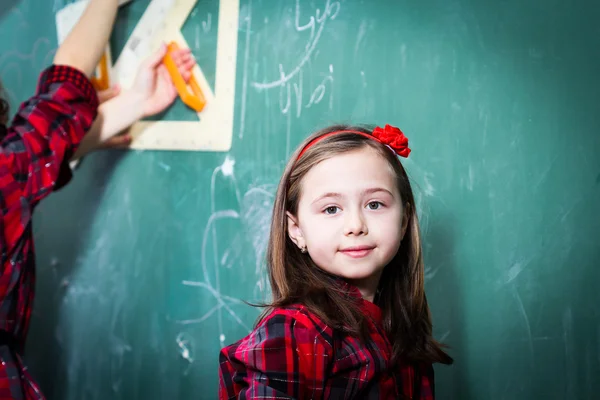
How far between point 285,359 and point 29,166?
681 millimetres

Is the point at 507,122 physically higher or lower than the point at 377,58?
lower

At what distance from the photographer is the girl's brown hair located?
98 centimetres

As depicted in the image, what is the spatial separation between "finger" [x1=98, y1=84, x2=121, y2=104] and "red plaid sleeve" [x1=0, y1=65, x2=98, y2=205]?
21 centimetres

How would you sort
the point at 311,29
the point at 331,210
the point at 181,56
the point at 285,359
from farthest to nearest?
the point at 181,56
the point at 311,29
the point at 331,210
the point at 285,359

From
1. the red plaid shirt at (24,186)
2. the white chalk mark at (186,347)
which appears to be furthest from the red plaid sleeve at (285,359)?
the white chalk mark at (186,347)

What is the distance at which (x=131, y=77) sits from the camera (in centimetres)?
162

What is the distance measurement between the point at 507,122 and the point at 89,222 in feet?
3.60

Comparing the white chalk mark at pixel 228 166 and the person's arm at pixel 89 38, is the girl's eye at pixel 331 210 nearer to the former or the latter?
the white chalk mark at pixel 228 166

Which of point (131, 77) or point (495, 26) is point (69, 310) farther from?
point (495, 26)

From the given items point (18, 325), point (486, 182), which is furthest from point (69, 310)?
point (486, 182)

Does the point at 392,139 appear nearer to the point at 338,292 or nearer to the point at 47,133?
the point at 338,292

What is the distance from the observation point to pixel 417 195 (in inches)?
54.6

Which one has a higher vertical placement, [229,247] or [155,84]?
[155,84]

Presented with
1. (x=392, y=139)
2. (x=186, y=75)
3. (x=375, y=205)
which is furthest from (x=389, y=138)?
(x=186, y=75)
